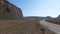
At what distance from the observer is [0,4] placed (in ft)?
272

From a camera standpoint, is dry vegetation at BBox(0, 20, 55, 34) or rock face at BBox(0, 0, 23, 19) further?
rock face at BBox(0, 0, 23, 19)

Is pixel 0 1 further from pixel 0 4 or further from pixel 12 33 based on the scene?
pixel 12 33

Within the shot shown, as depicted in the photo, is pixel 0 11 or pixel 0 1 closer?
pixel 0 11

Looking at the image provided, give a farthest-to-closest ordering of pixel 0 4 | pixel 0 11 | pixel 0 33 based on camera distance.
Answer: pixel 0 4 → pixel 0 11 → pixel 0 33

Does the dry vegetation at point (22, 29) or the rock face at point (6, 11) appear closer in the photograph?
the dry vegetation at point (22, 29)

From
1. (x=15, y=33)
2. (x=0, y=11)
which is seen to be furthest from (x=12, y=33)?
(x=0, y=11)

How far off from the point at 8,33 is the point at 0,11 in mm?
63480

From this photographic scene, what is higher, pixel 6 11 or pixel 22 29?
pixel 6 11

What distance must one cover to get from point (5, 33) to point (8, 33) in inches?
11.8

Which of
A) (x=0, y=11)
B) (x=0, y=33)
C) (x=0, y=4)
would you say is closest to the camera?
(x=0, y=33)

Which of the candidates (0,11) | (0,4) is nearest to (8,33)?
(0,11)

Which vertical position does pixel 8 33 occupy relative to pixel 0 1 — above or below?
below

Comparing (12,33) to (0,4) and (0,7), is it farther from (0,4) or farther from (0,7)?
(0,4)

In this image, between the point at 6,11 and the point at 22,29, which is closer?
the point at 22,29
